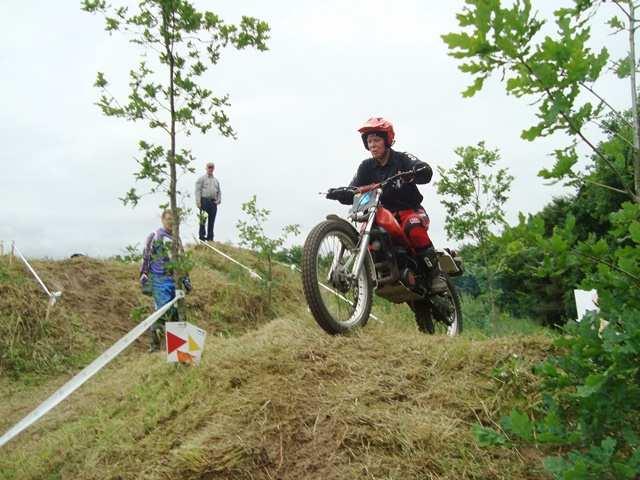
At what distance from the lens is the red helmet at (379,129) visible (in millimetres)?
5520

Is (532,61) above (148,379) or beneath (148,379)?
above

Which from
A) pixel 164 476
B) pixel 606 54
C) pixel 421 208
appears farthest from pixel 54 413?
pixel 606 54

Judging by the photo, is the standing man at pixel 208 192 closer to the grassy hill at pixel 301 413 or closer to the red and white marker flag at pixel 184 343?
the grassy hill at pixel 301 413

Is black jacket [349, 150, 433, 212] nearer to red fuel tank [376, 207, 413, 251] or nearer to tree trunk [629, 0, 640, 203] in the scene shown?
red fuel tank [376, 207, 413, 251]

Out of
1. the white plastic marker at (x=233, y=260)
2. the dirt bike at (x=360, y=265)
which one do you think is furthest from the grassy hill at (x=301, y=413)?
the white plastic marker at (x=233, y=260)

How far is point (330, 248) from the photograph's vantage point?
4848 mm

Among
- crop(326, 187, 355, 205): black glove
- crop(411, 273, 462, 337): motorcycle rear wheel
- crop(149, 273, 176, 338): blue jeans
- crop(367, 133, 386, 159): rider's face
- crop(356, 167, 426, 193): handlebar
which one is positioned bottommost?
crop(149, 273, 176, 338): blue jeans

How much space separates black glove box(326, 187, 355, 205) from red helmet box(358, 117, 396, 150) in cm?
55

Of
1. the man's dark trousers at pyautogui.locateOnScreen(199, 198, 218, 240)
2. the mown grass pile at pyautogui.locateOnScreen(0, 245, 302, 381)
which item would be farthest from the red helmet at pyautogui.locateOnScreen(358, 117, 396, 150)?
the man's dark trousers at pyautogui.locateOnScreen(199, 198, 218, 240)

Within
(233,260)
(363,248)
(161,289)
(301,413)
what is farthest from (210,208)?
(301,413)

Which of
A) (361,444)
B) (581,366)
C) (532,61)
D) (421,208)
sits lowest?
(361,444)

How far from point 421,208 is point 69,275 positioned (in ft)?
27.5

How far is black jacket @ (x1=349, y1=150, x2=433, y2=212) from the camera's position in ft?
18.4

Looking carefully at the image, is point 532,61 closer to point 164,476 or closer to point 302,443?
point 302,443
